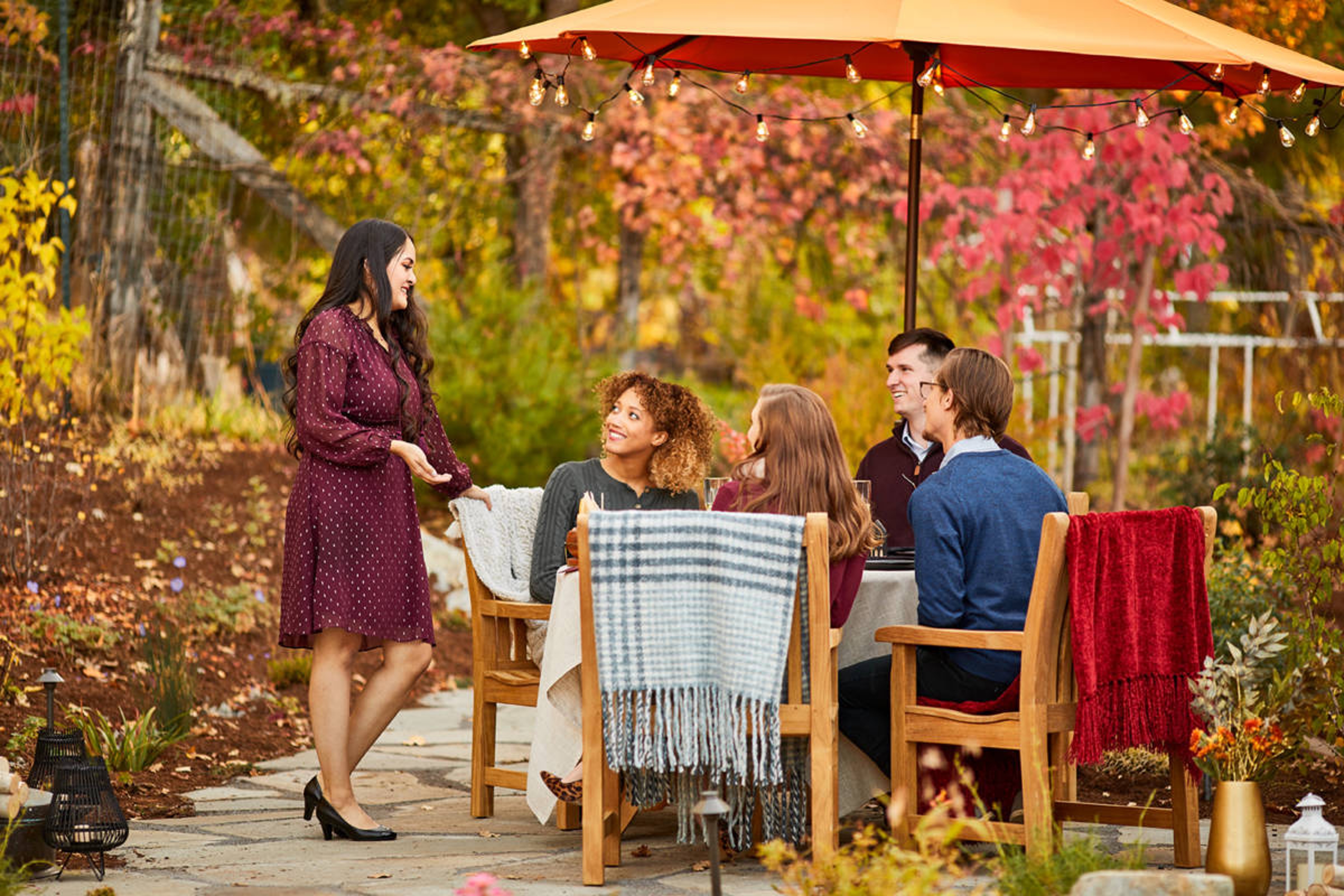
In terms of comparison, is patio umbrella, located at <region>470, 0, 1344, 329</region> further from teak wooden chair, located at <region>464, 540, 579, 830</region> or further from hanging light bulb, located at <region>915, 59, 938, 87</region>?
teak wooden chair, located at <region>464, 540, 579, 830</region>

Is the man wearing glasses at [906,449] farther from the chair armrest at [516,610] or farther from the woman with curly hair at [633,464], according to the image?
the chair armrest at [516,610]

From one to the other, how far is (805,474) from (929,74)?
1344 mm

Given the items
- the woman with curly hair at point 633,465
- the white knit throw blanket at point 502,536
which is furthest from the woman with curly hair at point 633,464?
the white knit throw blanket at point 502,536

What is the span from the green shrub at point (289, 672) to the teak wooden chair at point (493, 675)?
1.71m

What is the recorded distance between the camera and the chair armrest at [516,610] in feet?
14.0

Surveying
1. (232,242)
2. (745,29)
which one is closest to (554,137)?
(232,242)

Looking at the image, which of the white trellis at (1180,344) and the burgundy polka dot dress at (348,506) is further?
the white trellis at (1180,344)

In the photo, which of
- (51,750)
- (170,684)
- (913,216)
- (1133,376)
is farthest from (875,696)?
(1133,376)

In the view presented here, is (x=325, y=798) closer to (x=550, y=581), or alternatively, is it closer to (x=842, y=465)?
(x=550, y=581)

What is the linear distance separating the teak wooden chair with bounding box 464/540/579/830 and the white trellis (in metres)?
4.67

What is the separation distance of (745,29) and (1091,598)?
5.40ft

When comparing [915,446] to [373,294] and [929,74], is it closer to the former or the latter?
[929,74]

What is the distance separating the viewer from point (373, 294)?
13.4ft

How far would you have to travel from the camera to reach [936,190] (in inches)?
360
